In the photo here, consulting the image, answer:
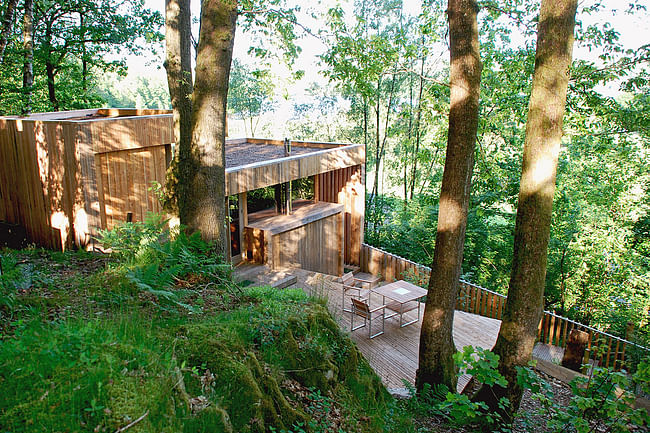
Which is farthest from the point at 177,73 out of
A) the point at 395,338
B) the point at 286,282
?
the point at 395,338

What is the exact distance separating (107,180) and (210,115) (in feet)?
12.6

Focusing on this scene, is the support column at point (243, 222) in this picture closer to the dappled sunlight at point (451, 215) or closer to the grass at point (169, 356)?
the grass at point (169, 356)

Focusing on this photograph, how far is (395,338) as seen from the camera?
8.43 meters

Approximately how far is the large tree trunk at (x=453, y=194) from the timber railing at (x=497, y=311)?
7.46 feet

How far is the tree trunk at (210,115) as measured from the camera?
5512mm

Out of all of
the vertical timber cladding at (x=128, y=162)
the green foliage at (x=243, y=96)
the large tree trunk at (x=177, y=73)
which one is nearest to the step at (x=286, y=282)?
the vertical timber cladding at (x=128, y=162)

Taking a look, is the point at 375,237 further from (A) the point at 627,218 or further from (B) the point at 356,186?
(A) the point at 627,218

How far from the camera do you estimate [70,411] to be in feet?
6.77

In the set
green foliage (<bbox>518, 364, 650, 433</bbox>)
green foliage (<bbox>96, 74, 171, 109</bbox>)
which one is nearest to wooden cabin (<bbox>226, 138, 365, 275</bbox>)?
green foliage (<bbox>518, 364, 650, 433</bbox>)

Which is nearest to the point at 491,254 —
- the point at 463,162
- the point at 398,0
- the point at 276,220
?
the point at 276,220

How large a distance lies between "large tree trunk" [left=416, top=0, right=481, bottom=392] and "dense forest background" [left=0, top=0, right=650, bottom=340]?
35.2 inches

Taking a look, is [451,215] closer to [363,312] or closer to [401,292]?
[363,312]

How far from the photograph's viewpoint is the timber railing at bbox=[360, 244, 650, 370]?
880 centimetres

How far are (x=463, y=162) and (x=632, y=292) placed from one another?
8915 mm
